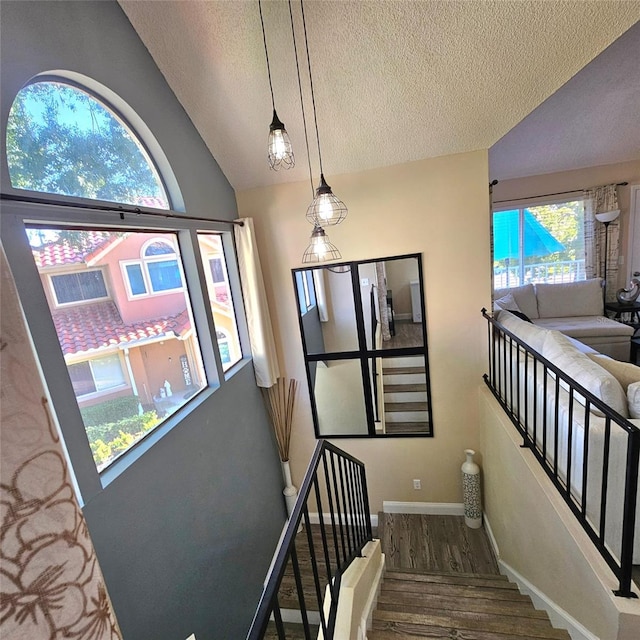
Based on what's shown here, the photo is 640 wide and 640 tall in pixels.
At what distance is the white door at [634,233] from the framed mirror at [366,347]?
4437 millimetres

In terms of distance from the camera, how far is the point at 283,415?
11.8ft

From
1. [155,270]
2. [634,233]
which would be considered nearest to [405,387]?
[155,270]

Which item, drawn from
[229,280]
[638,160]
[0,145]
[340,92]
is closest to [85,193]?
[0,145]

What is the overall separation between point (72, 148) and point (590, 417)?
3.03 m

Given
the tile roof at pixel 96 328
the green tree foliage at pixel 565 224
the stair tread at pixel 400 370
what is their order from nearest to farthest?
1. the tile roof at pixel 96 328
2. the stair tread at pixel 400 370
3. the green tree foliage at pixel 565 224

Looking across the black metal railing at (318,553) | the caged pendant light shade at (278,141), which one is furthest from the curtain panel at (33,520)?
the caged pendant light shade at (278,141)

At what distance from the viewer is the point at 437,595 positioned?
224 centimetres

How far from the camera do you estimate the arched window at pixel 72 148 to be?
1413mm

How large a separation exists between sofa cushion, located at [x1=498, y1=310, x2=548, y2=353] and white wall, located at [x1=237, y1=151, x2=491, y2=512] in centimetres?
24

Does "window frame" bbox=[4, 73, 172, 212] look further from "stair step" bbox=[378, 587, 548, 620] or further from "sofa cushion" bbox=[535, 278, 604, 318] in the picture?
"sofa cushion" bbox=[535, 278, 604, 318]

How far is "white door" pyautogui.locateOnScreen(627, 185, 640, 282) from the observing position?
498 centimetres

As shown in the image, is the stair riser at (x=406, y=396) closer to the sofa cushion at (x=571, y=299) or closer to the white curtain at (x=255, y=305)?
the white curtain at (x=255, y=305)

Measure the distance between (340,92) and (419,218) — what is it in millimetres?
1258

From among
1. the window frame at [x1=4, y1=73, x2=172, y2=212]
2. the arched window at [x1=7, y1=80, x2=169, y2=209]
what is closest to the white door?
the window frame at [x1=4, y1=73, x2=172, y2=212]
